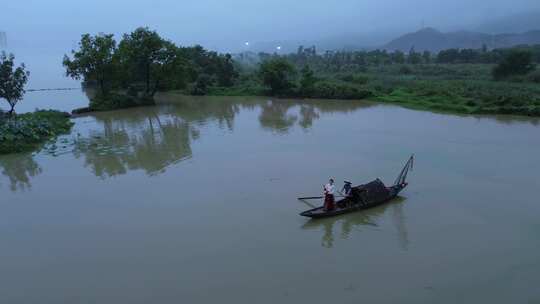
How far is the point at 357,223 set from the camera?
433 inches

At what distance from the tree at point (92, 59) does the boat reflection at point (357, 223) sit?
25.7 metres

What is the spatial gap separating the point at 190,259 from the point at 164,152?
1027 cm

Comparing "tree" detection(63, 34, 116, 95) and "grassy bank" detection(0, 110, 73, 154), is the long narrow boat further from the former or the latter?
"tree" detection(63, 34, 116, 95)

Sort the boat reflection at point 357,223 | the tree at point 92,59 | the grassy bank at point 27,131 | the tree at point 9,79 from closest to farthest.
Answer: the boat reflection at point 357,223 < the grassy bank at point 27,131 < the tree at point 9,79 < the tree at point 92,59

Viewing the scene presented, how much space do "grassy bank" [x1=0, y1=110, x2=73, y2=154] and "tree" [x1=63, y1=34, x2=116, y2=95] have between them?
7.07 meters

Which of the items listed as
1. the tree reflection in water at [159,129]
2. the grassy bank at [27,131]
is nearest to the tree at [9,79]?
the grassy bank at [27,131]

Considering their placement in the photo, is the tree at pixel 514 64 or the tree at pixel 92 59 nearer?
the tree at pixel 92 59

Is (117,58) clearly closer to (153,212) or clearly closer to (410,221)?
(153,212)

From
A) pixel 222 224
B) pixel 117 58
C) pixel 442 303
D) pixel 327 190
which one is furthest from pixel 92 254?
pixel 117 58

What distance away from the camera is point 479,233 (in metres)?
10.2

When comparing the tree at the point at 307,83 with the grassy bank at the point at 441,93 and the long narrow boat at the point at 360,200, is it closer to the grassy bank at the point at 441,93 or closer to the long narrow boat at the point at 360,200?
the grassy bank at the point at 441,93

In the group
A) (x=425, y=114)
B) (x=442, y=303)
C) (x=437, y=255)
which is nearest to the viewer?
(x=442, y=303)

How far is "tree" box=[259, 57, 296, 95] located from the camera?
126ft

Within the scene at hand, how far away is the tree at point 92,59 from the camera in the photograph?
31094mm
